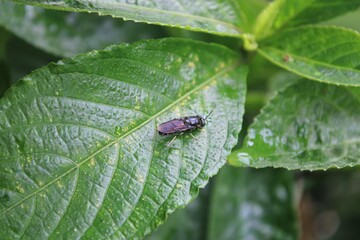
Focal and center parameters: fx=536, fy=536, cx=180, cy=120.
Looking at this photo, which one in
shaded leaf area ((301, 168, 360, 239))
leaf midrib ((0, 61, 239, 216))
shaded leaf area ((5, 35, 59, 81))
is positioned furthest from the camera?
shaded leaf area ((301, 168, 360, 239))

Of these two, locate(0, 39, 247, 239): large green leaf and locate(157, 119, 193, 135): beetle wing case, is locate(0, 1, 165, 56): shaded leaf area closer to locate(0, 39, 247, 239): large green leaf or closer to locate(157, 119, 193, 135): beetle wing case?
locate(0, 39, 247, 239): large green leaf

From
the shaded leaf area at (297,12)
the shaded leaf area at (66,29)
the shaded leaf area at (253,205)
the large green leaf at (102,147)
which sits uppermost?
the shaded leaf area at (297,12)

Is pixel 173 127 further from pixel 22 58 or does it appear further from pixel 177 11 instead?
pixel 22 58

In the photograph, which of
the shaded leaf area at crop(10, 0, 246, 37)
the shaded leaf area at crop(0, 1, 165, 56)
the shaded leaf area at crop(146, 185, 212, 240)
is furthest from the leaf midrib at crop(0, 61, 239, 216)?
the shaded leaf area at crop(146, 185, 212, 240)

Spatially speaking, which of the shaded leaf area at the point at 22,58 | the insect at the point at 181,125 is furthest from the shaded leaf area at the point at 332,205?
the shaded leaf area at the point at 22,58

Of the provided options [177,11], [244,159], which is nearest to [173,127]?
[244,159]

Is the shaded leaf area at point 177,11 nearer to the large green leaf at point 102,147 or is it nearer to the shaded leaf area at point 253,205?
the large green leaf at point 102,147
